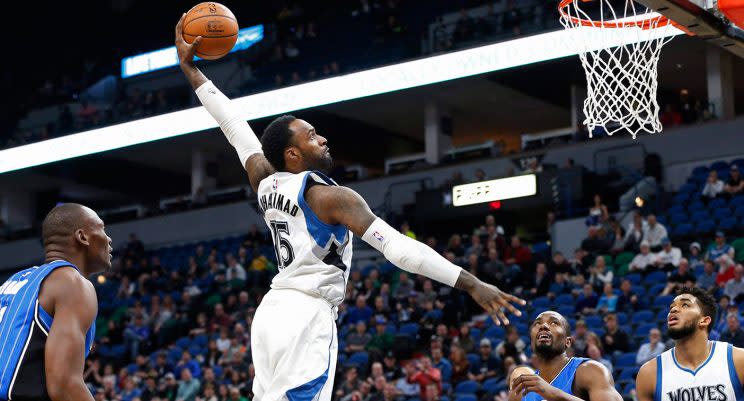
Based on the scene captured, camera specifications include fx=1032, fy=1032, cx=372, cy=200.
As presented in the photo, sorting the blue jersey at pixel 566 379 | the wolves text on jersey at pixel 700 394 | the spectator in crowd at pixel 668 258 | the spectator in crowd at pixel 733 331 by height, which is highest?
the spectator in crowd at pixel 668 258

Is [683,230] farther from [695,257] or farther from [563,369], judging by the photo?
[563,369]

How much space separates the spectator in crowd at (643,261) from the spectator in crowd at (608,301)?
0.96m

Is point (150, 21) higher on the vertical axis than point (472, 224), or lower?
higher

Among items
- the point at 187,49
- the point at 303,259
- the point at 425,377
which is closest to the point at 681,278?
the point at 425,377

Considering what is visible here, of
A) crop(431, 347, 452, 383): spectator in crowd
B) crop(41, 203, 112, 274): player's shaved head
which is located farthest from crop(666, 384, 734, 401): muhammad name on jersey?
crop(431, 347, 452, 383): spectator in crowd

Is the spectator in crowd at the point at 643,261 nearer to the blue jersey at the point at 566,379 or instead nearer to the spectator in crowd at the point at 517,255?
the spectator in crowd at the point at 517,255

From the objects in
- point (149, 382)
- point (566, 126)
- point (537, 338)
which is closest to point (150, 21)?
point (566, 126)

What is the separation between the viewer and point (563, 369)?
5.36 meters

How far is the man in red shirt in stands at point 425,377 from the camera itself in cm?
1204

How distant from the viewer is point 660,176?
17438 millimetres

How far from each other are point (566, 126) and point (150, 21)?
1171 centimetres

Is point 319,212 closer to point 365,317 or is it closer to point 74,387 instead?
point 74,387

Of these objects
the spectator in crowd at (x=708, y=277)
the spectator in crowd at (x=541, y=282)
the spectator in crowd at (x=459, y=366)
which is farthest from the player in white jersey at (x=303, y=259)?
the spectator in crowd at (x=541, y=282)

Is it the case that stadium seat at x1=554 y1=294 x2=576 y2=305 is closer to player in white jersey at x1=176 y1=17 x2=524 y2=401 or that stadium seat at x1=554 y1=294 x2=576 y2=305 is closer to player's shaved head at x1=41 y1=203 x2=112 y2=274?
player in white jersey at x1=176 y1=17 x2=524 y2=401
